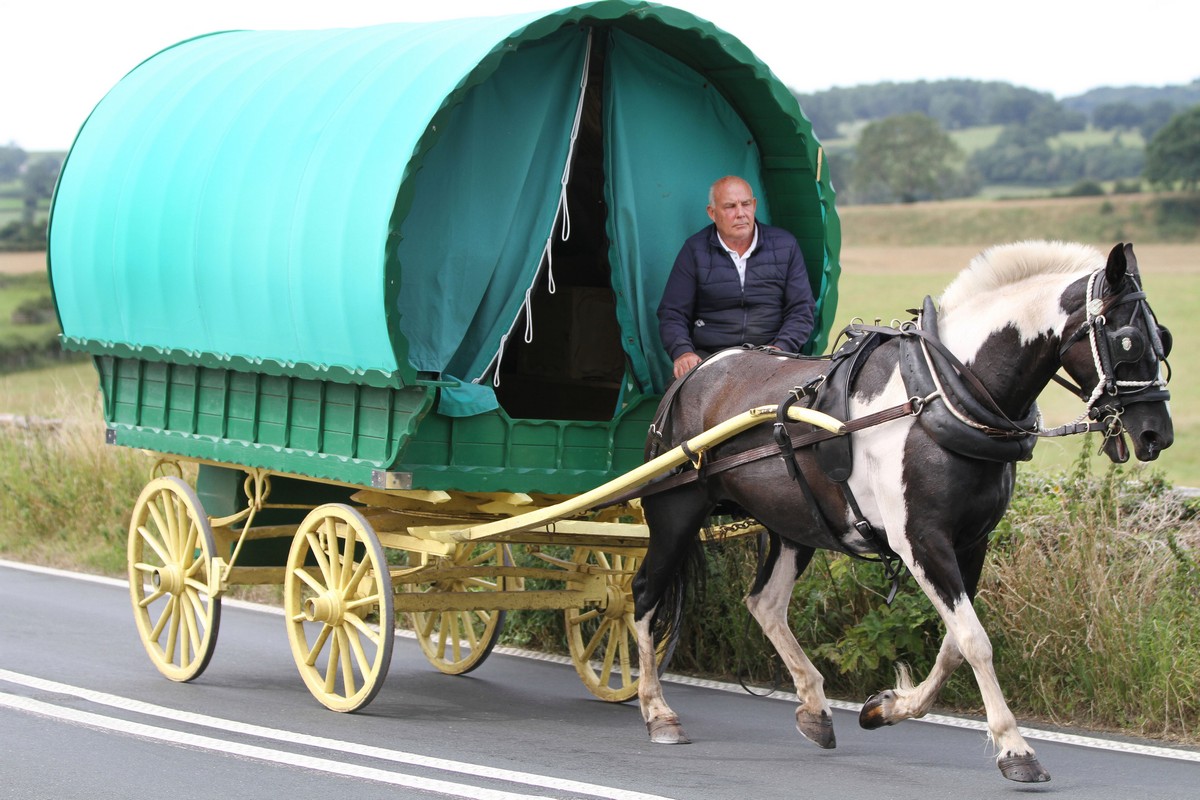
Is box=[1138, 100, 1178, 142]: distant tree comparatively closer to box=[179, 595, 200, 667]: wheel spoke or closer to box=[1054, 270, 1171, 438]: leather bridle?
box=[179, 595, 200, 667]: wheel spoke

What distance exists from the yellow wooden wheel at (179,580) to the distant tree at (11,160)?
111ft

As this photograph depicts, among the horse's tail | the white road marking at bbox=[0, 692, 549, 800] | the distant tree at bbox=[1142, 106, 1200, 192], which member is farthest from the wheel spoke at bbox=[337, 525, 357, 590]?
the distant tree at bbox=[1142, 106, 1200, 192]

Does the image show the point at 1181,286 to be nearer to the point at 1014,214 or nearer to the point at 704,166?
the point at 1014,214

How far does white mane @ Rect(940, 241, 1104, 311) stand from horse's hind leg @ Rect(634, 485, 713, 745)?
1629mm

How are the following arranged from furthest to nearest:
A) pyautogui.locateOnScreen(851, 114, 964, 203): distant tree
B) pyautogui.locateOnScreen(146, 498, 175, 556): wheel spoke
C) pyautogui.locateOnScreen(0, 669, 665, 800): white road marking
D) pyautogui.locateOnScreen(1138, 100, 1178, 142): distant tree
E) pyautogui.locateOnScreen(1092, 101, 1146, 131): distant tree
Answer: pyautogui.locateOnScreen(1092, 101, 1146, 131): distant tree → pyautogui.locateOnScreen(1138, 100, 1178, 142): distant tree → pyautogui.locateOnScreen(851, 114, 964, 203): distant tree → pyautogui.locateOnScreen(146, 498, 175, 556): wheel spoke → pyautogui.locateOnScreen(0, 669, 665, 800): white road marking

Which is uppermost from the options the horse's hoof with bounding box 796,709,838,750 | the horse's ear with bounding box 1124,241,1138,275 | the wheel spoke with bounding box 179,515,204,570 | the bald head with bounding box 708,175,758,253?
the bald head with bounding box 708,175,758,253

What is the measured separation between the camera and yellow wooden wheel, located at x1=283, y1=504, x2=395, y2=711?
7340mm

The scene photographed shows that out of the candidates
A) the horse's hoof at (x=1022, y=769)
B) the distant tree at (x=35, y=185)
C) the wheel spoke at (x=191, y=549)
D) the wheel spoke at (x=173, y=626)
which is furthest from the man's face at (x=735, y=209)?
the distant tree at (x=35, y=185)

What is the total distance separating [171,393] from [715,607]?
322 cm

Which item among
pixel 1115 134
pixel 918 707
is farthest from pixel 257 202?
pixel 1115 134

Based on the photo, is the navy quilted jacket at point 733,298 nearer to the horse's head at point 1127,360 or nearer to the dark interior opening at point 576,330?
the dark interior opening at point 576,330

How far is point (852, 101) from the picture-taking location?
276ft

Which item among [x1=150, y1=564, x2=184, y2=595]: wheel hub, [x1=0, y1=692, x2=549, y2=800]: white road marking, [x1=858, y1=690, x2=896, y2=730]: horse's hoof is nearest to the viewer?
[x1=0, y1=692, x2=549, y2=800]: white road marking

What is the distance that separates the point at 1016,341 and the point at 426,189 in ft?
9.76
